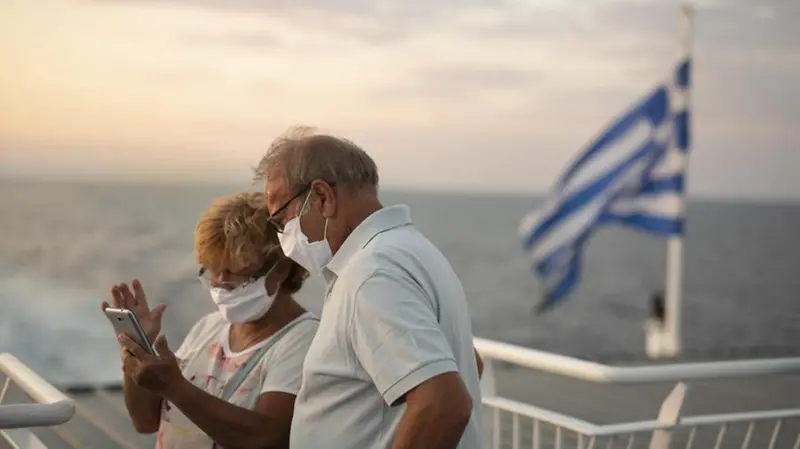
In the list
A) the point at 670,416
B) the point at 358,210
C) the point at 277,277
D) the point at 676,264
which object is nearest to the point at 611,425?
the point at 670,416

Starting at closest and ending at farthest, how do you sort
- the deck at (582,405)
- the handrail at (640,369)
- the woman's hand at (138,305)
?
the woman's hand at (138,305), the handrail at (640,369), the deck at (582,405)

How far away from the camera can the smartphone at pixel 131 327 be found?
2.16 metres

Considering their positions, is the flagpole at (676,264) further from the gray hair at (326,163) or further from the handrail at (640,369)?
the gray hair at (326,163)

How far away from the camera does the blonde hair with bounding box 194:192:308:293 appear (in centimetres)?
230

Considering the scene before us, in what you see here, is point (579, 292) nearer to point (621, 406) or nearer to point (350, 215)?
point (621, 406)

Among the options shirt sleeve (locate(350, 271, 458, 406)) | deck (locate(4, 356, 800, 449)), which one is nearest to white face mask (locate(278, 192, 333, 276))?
shirt sleeve (locate(350, 271, 458, 406))

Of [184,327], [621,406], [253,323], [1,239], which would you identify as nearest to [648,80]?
[184,327]

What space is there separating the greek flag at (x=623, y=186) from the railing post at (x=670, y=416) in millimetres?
4627

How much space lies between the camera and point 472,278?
41219 millimetres

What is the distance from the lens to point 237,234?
2.30 meters

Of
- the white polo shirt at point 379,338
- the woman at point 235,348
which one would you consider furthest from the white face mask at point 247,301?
the white polo shirt at point 379,338

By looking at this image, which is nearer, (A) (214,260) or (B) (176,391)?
(B) (176,391)

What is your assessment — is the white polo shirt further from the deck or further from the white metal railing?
the deck

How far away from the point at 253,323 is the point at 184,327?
92.0ft
